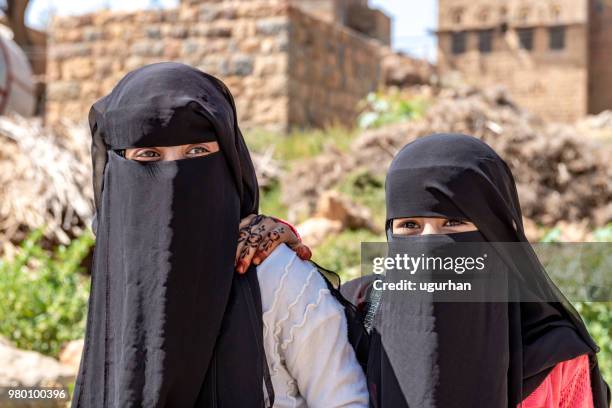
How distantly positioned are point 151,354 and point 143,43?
23.6 feet

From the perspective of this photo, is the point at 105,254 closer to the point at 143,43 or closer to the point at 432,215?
the point at 432,215

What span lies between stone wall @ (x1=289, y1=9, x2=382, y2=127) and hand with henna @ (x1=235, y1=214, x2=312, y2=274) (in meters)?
6.34

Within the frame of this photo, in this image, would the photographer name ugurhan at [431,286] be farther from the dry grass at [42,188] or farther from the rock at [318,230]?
the dry grass at [42,188]

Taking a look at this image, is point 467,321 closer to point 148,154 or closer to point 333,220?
point 148,154

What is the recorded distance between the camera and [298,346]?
1934 millimetres

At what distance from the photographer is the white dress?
1928 mm

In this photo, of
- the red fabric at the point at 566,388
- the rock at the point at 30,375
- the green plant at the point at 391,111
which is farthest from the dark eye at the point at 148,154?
the green plant at the point at 391,111

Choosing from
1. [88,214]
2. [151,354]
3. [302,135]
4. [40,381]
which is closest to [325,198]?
[88,214]

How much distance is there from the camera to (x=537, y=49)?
28.8m

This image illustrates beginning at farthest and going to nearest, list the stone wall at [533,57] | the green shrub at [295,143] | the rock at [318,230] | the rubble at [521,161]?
the stone wall at [533,57] → the green shrub at [295,143] → the rubble at [521,161] → the rock at [318,230]

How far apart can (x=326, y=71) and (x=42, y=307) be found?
5299mm

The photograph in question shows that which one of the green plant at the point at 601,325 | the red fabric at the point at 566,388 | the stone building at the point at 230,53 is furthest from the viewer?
the stone building at the point at 230,53

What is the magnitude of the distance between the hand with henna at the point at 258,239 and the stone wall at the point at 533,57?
2720 centimetres

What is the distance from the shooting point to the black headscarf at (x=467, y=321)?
77.3 inches
